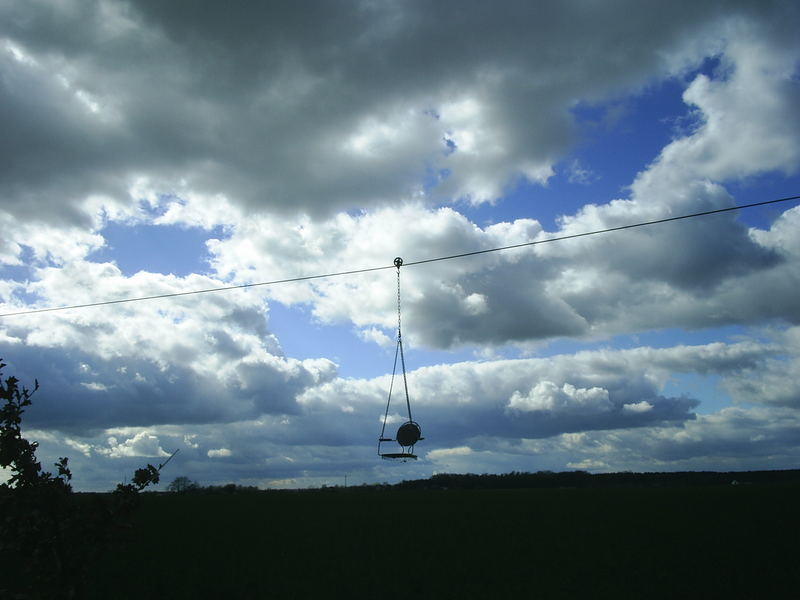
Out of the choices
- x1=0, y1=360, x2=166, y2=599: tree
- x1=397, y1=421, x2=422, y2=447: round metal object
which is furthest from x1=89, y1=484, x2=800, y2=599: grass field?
x1=0, y1=360, x2=166, y2=599: tree

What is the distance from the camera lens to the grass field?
24141mm

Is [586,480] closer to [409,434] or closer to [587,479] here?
[587,479]

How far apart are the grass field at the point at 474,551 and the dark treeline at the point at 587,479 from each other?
3954 cm

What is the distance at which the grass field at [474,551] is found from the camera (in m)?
24.1

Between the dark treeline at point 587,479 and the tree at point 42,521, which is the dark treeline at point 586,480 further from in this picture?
the tree at point 42,521

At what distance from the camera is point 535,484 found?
310 feet

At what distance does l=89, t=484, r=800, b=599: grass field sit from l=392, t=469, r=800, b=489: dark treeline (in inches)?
1556

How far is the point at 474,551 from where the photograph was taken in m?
29.7

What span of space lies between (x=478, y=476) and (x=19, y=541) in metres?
95.8

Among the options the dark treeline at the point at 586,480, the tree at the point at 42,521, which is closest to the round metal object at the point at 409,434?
the tree at the point at 42,521

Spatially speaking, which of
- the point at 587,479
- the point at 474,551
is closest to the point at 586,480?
the point at 587,479

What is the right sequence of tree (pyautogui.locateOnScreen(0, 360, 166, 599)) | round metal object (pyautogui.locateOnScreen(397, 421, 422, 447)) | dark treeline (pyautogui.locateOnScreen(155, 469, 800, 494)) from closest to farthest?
tree (pyautogui.locateOnScreen(0, 360, 166, 599)) → round metal object (pyautogui.locateOnScreen(397, 421, 422, 447)) → dark treeline (pyautogui.locateOnScreen(155, 469, 800, 494))

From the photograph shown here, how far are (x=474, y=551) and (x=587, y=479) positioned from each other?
67.8 m

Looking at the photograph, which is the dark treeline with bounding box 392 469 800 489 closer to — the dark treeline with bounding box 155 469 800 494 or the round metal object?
the dark treeline with bounding box 155 469 800 494
